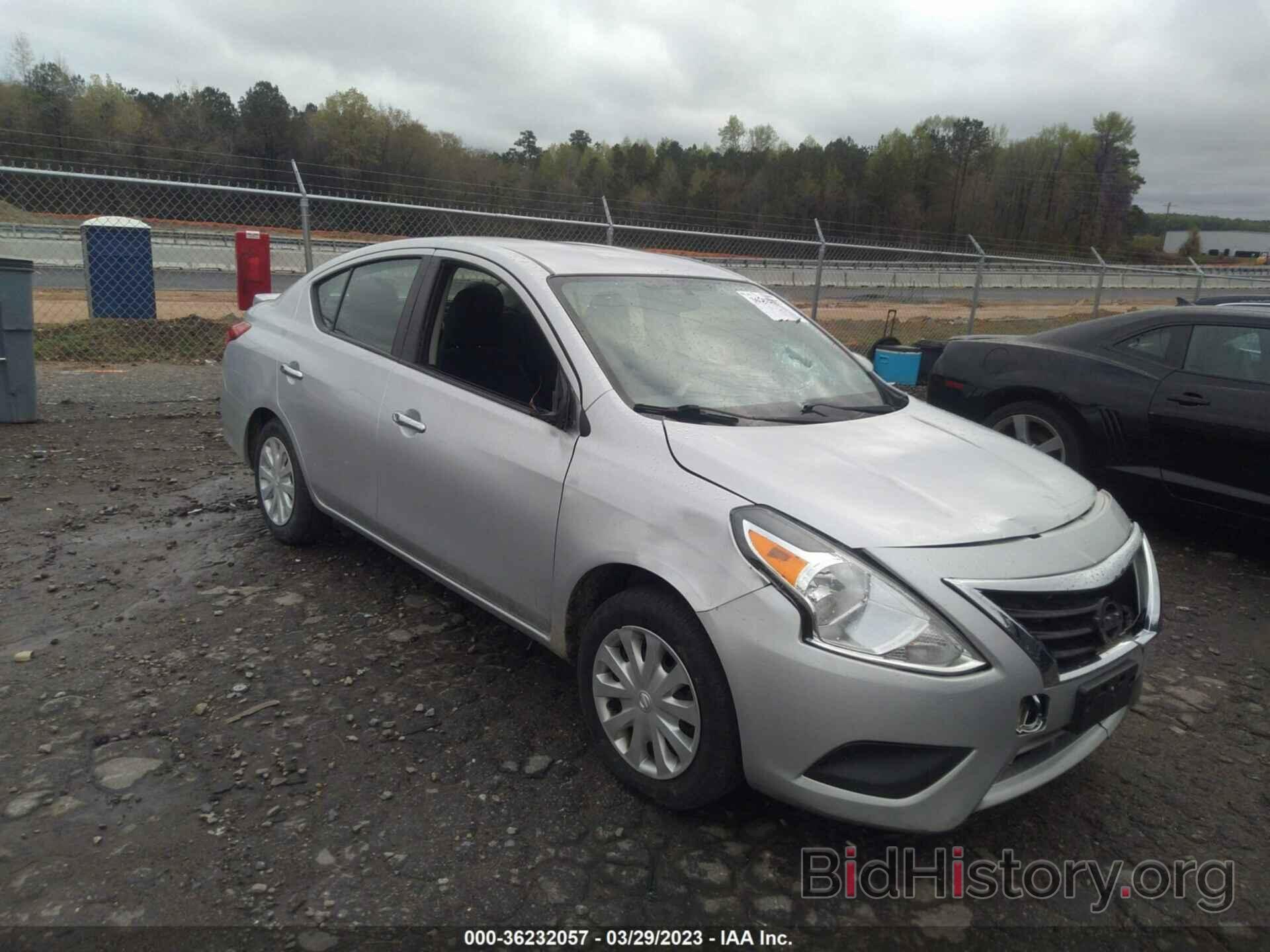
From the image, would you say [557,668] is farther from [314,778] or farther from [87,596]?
[87,596]

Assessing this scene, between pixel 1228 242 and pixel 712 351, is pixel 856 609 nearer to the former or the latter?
pixel 712 351

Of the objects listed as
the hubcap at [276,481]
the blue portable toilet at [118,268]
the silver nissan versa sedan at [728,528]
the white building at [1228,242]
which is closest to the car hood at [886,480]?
the silver nissan versa sedan at [728,528]

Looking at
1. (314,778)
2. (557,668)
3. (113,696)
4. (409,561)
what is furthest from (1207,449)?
(113,696)

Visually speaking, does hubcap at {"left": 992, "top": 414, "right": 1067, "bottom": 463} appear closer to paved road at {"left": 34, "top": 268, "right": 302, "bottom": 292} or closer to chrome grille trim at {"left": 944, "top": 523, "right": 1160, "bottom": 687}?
chrome grille trim at {"left": 944, "top": 523, "right": 1160, "bottom": 687}

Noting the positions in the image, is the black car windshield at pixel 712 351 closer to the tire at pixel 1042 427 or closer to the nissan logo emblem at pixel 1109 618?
the nissan logo emblem at pixel 1109 618

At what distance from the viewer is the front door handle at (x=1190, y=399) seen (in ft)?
17.0

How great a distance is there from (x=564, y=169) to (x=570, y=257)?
20.8 meters

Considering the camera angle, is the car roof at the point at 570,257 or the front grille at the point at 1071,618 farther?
the car roof at the point at 570,257

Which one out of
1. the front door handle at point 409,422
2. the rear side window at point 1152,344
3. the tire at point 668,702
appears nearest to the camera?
the tire at point 668,702

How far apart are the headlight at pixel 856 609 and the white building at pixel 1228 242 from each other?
65.5 metres

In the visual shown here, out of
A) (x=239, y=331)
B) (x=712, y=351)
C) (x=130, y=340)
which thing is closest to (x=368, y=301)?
(x=239, y=331)

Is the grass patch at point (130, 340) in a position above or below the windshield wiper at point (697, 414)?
below

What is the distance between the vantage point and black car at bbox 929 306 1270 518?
5000mm

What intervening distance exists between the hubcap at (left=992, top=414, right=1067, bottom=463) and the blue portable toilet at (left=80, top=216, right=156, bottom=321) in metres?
10.8
